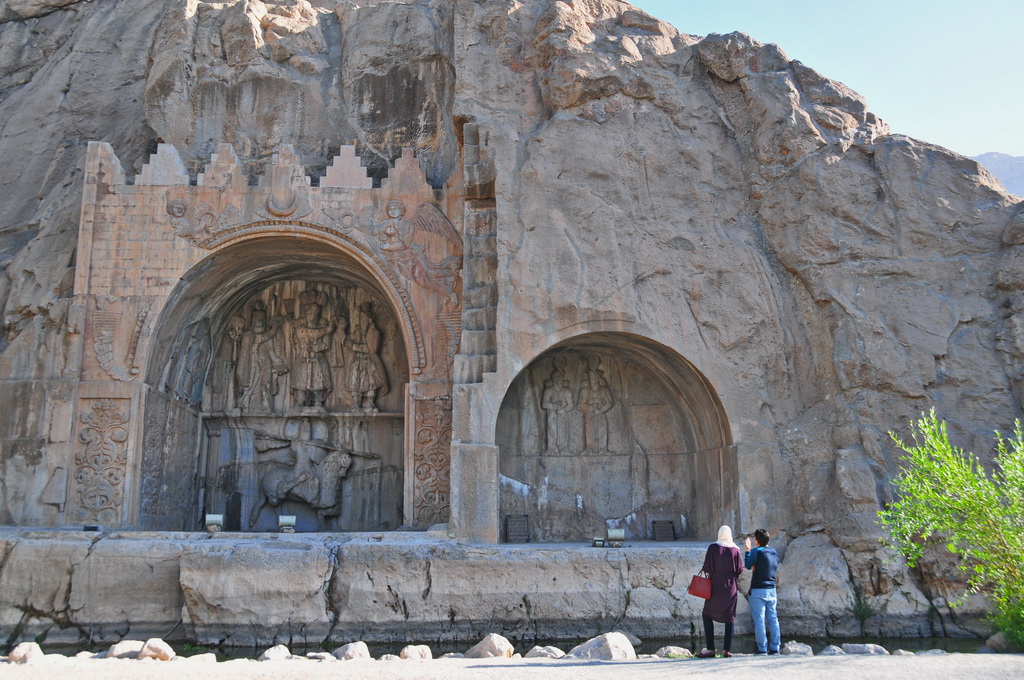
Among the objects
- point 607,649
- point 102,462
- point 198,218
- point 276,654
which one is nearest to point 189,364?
point 102,462

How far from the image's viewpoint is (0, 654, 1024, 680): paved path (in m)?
6.54

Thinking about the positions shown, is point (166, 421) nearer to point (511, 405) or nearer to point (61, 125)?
point (511, 405)

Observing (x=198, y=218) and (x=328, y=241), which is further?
(x=328, y=241)

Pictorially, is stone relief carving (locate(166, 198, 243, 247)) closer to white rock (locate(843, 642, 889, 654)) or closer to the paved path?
the paved path

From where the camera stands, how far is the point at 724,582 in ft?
27.2

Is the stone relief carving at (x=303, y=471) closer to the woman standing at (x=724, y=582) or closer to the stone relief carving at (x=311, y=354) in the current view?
the stone relief carving at (x=311, y=354)

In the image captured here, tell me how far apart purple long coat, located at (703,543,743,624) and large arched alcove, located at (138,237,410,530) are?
317 inches

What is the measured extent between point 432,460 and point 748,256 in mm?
5616

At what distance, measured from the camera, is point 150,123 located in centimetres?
1573

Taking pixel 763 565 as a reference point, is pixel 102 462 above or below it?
above

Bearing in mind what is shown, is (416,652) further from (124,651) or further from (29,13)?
(29,13)

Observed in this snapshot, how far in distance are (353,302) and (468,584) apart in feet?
22.0

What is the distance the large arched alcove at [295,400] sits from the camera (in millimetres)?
15445

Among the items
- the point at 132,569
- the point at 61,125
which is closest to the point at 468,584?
the point at 132,569
